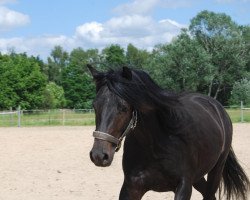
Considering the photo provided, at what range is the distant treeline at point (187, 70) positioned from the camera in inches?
1634

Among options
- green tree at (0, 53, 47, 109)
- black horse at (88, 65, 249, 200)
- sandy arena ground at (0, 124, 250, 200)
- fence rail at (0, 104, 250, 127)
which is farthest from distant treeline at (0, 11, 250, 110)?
black horse at (88, 65, 249, 200)

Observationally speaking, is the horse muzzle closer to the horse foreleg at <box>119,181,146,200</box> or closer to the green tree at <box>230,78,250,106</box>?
the horse foreleg at <box>119,181,146,200</box>

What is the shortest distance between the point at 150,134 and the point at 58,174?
512 cm

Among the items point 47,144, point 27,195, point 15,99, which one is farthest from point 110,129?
point 15,99

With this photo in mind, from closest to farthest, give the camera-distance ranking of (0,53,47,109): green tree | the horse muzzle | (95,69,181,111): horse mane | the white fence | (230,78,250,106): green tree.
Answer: the horse muzzle < (95,69,181,111): horse mane < the white fence < (230,78,250,106): green tree < (0,53,47,109): green tree

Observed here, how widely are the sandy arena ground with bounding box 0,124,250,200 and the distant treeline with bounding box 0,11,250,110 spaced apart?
86.7ft

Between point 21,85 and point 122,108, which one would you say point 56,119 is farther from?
point 122,108

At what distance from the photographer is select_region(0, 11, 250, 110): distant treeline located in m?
41.5

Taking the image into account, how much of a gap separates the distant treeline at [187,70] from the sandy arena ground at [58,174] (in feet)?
86.7

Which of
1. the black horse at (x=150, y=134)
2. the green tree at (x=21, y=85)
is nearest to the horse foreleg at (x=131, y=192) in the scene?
the black horse at (x=150, y=134)

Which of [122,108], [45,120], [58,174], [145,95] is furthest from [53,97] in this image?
[122,108]

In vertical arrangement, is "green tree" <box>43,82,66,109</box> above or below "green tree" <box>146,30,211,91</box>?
below

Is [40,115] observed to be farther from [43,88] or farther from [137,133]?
[137,133]

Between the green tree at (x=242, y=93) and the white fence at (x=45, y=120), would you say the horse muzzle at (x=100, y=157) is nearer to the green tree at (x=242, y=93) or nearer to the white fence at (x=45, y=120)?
the white fence at (x=45, y=120)
